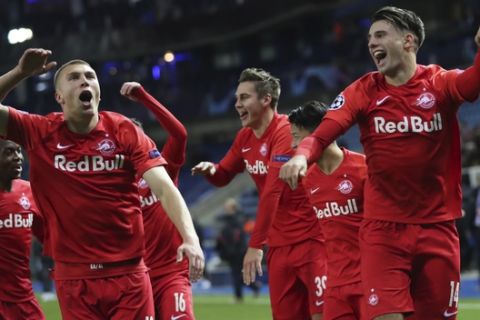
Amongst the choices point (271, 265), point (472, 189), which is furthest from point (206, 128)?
point (271, 265)

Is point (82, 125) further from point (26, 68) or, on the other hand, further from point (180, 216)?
point (180, 216)

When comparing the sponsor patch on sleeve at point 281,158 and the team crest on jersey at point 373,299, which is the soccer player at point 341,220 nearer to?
the sponsor patch on sleeve at point 281,158

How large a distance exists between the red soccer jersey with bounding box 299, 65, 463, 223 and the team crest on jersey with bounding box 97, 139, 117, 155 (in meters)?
1.47

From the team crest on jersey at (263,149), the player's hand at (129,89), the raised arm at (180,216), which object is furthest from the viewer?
the team crest on jersey at (263,149)

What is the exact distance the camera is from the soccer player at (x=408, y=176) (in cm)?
673

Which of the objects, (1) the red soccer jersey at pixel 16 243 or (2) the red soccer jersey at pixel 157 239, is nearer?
(2) the red soccer jersey at pixel 157 239

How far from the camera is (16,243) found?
28.5ft

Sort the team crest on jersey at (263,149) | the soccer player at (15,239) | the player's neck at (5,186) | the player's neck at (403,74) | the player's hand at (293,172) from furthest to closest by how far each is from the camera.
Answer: the team crest on jersey at (263,149), the player's neck at (5,186), the soccer player at (15,239), the player's neck at (403,74), the player's hand at (293,172)

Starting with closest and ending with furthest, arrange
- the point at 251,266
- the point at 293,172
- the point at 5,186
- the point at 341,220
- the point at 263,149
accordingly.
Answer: the point at 293,172, the point at 341,220, the point at 251,266, the point at 5,186, the point at 263,149

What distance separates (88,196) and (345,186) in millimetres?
2291

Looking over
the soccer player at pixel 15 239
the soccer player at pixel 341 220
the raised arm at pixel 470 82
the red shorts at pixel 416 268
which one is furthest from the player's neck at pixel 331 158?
the soccer player at pixel 15 239

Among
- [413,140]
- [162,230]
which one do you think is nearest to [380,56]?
[413,140]

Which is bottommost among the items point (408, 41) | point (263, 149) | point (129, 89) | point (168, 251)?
point (168, 251)

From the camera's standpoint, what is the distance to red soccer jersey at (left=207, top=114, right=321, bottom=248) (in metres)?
8.77
